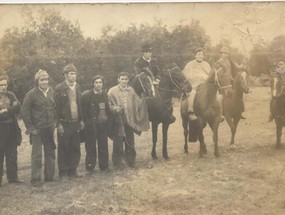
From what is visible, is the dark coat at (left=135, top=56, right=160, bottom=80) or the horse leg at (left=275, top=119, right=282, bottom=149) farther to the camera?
the horse leg at (left=275, top=119, right=282, bottom=149)

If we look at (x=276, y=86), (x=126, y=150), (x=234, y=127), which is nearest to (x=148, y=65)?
(x=126, y=150)

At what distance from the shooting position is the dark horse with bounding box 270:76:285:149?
4965mm

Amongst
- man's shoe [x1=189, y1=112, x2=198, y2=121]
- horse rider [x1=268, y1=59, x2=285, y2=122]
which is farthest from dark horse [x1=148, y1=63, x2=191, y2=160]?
horse rider [x1=268, y1=59, x2=285, y2=122]

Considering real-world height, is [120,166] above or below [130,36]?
below

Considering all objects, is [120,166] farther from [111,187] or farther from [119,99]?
[119,99]

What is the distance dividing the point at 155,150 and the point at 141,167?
23 centimetres

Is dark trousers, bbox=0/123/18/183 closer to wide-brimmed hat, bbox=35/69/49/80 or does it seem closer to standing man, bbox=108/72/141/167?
wide-brimmed hat, bbox=35/69/49/80

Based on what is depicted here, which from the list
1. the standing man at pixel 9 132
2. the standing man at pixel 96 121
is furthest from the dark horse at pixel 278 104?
the standing man at pixel 9 132

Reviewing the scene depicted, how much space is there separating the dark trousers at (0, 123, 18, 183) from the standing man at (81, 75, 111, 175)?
72 centimetres

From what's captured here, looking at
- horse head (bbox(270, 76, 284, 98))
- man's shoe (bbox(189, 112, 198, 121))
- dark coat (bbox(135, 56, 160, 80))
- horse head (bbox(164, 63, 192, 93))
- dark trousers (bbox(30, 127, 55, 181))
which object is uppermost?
dark coat (bbox(135, 56, 160, 80))

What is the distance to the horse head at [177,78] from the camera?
4.86m

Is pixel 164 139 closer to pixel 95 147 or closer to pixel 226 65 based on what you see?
pixel 95 147

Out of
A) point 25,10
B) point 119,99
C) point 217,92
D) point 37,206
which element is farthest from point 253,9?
point 37,206

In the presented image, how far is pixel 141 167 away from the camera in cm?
482
